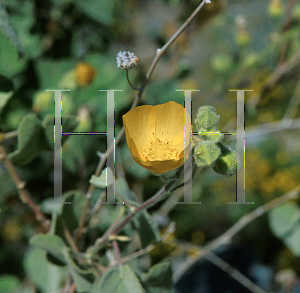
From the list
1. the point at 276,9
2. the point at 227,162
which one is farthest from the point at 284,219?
the point at 276,9

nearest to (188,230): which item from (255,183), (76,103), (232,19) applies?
(255,183)

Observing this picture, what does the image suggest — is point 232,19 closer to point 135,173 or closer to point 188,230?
point 135,173

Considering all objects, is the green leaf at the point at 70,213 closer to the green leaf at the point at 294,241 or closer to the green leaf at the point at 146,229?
the green leaf at the point at 146,229

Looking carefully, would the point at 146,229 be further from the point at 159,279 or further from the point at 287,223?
the point at 287,223

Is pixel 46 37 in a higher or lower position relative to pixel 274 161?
higher

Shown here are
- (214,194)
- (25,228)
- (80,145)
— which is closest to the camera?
(80,145)

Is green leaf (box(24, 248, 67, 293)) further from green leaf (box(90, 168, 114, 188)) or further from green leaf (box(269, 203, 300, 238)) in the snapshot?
green leaf (box(269, 203, 300, 238))

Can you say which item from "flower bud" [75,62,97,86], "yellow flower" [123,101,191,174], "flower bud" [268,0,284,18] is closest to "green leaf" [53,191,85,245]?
"yellow flower" [123,101,191,174]
